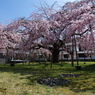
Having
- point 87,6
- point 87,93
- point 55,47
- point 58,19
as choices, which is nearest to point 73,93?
point 87,93

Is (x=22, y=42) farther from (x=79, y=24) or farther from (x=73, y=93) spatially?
(x=73, y=93)

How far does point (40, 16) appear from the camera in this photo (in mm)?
15125

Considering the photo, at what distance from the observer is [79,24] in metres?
10.6

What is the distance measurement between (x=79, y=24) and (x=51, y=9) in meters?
6.48

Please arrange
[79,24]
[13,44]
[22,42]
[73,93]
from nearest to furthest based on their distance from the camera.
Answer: [73,93] < [79,24] < [22,42] < [13,44]

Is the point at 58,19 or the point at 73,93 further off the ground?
the point at 58,19

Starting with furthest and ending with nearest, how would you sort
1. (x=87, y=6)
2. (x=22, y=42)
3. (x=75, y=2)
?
1. (x=22, y=42)
2. (x=75, y=2)
3. (x=87, y=6)

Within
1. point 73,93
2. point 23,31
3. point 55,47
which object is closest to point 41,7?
point 23,31

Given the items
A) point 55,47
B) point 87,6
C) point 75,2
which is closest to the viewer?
point 87,6

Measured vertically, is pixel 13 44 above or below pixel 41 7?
below

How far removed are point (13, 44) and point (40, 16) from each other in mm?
6349

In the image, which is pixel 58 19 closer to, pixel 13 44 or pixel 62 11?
pixel 62 11

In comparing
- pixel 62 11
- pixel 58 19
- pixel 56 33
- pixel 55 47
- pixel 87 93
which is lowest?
pixel 87 93

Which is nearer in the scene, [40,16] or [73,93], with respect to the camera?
[73,93]
